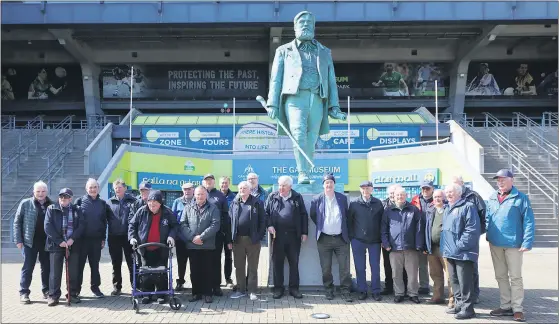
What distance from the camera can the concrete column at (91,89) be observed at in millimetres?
36406

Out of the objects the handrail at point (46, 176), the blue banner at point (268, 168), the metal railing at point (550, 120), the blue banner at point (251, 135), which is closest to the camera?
the handrail at point (46, 176)

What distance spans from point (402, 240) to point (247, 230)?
2277 mm

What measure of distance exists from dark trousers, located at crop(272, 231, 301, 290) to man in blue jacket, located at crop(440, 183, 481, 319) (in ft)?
7.13

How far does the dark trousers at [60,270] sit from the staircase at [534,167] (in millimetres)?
12629

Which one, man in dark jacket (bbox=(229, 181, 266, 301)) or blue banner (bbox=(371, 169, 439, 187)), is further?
blue banner (bbox=(371, 169, 439, 187))

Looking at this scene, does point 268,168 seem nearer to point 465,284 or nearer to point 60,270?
point 60,270

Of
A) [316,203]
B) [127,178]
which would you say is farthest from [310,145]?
[127,178]

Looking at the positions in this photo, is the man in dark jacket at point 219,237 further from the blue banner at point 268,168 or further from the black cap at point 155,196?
the blue banner at point 268,168

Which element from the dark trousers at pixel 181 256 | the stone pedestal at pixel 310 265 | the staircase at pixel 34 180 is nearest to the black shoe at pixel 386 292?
the stone pedestal at pixel 310 265

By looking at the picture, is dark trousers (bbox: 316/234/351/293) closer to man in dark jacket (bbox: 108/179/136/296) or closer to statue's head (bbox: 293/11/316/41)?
man in dark jacket (bbox: 108/179/136/296)

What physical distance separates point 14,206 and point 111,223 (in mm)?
9234

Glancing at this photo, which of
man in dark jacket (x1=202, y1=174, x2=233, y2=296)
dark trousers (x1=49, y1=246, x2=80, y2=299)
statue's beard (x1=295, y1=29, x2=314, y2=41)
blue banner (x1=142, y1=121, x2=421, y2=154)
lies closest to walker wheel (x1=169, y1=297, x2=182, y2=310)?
man in dark jacket (x1=202, y1=174, x2=233, y2=296)

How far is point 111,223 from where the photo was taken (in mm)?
8094

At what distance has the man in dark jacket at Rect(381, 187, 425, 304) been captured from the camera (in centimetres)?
737
